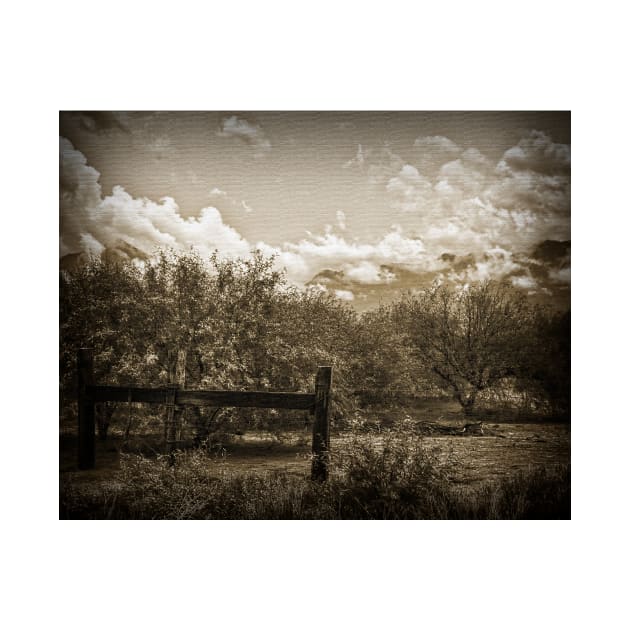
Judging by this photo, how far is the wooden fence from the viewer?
15.2 ft

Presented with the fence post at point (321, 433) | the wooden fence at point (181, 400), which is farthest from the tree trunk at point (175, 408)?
the fence post at point (321, 433)

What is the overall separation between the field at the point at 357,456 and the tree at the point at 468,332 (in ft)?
1.08

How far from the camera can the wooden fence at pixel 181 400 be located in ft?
15.2

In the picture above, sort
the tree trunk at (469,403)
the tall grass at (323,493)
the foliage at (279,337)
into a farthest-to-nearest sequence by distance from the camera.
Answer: the tree trunk at (469,403) < the foliage at (279,337) < the tall grass at (323,493)

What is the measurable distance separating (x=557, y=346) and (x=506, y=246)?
101 cm

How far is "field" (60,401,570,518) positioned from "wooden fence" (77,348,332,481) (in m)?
0.10

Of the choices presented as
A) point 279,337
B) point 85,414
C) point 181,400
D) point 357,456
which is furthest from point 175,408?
point 357,456

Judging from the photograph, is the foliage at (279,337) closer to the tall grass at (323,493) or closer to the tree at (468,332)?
the tree at (468,332)

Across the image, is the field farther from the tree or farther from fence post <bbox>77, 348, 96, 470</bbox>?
the tree

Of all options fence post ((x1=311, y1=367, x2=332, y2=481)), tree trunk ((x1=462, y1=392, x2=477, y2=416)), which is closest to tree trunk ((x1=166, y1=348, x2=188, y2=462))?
fence post ((x1=311, y1=367, x2=332, y2=481))

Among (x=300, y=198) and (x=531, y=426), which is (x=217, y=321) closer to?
(x=300, y=198)

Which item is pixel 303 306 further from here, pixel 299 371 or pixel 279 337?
pixel 299 371

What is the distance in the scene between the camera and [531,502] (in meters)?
4.65

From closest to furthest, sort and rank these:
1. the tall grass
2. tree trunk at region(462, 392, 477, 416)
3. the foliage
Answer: the tall grass → the foliage → tree trunk at region(462, 392, 477, 416)
